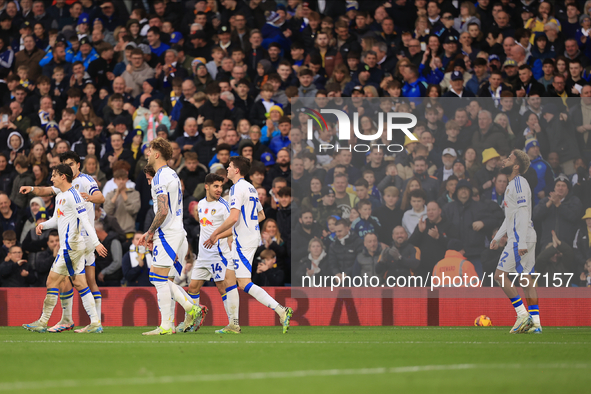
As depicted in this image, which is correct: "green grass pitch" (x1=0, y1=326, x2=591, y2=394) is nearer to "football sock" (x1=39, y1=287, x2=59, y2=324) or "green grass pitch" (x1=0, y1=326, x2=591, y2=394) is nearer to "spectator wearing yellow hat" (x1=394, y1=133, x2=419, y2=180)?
"football sock" (x1=39, y1=287, x2=59, y2=324)

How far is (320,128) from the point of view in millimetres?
14578

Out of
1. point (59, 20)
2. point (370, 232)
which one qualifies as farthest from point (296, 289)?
point (59, 20)

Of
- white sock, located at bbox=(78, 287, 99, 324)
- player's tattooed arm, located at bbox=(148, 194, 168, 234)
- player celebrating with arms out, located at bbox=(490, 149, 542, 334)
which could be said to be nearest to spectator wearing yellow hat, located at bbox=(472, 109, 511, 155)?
player celebrating with arms out, located at bbox=(490, 149, 542, 334)

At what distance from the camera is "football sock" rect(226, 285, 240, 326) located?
36.6 ft

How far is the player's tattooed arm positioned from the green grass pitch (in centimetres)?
144

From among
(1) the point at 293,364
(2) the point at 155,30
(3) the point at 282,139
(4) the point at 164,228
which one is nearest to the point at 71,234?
(4) the point at 164,228

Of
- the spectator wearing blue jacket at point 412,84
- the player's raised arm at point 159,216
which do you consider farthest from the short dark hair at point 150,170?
the spectator wearing blue jacket at point 412,84

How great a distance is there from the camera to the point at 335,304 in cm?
1386

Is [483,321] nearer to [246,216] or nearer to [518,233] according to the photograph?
[518,233]

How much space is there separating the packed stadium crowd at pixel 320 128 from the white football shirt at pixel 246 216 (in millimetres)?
2880

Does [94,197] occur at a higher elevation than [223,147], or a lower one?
lower

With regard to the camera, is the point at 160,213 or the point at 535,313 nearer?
the point at 160,213

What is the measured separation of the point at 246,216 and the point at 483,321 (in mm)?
5145

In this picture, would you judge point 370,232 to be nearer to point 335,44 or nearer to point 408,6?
point 335,44
